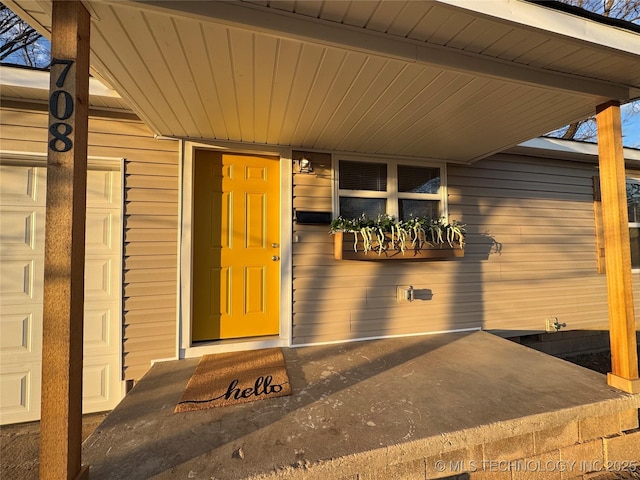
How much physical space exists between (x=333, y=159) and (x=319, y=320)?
5.59ft

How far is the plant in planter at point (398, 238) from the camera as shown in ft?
8.72

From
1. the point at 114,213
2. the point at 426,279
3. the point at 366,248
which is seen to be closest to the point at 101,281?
the point at 114,213

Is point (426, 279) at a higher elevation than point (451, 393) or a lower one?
higher

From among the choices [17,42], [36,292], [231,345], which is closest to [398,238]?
[231,345]

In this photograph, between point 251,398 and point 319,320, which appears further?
point 319,320

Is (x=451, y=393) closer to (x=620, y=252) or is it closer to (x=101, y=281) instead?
(x=620, y=252)

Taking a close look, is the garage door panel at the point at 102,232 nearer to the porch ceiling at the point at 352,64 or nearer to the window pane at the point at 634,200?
the porch ceiling at the point at 352,64

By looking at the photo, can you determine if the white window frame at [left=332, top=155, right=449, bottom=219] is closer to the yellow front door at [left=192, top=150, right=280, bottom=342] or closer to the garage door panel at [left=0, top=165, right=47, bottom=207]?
the yellow front door at [left=192, top=150, right=280, bottom=342]

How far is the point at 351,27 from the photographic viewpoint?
1.38 metres

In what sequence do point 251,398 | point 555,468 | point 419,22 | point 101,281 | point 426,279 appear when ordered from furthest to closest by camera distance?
point 426,279 → point 101,281 → point 251,398 → point 555,468 → point 419,22

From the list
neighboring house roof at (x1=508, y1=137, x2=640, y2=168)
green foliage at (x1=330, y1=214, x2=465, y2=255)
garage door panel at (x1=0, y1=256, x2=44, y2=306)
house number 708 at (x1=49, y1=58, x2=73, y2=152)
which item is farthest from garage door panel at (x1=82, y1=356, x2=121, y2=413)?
neighboring house roof at (x1=508, y1=137, x2=640, y2=168)

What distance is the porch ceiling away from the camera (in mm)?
1284

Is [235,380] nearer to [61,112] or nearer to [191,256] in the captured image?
[191,256]

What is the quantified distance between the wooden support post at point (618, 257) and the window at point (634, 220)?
353 centimetres
